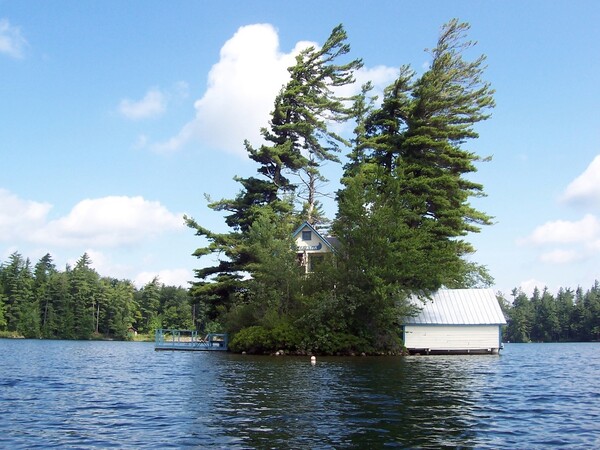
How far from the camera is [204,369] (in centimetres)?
3055

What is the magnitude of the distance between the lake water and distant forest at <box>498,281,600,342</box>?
116 m

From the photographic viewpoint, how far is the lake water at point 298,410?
12.4 meters

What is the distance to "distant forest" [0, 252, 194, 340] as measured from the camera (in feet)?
373

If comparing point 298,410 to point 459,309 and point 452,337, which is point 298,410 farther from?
point 459,309

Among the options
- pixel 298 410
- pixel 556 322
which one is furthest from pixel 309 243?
pixel 556 322

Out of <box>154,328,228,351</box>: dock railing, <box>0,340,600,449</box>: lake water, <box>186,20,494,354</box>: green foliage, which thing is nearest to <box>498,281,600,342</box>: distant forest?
<box>186,20,494,354</box>: green foliage

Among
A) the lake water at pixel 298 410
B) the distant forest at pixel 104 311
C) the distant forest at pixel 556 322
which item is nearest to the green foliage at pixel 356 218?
the lake water at pixel 298 410

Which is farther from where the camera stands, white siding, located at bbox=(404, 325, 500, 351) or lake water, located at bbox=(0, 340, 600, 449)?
white siding, located at bbox=(404, 325, 500, 351)

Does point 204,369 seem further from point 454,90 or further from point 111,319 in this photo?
point 111,319

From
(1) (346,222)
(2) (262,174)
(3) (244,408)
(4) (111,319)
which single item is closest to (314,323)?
(1) (346,222)

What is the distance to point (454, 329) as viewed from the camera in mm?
46625

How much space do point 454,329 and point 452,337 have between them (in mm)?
700

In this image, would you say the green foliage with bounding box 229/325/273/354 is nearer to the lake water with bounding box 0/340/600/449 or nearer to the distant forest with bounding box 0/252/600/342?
the lake water with bounding box 0/340/600/449

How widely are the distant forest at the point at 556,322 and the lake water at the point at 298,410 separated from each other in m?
116
